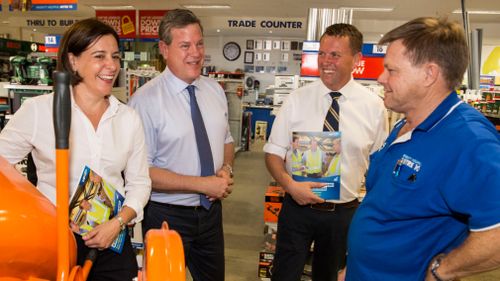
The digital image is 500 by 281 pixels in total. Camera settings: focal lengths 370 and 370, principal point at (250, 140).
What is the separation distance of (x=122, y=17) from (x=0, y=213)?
12020mm


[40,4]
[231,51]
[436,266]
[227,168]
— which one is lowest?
[436,266]

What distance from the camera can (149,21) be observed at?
437 inches

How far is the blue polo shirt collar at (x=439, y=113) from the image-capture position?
4.04 ft

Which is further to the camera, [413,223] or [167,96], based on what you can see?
[167,96]

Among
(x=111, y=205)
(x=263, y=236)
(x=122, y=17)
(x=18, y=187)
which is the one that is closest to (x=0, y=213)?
(x=18, y=187)

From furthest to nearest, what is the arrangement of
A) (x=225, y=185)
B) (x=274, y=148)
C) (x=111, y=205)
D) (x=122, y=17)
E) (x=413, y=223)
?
(x=122, y=17) < (x=274, y=148) < (x=225, y=185) < (x=111, y=205) < (x=413, y=223)

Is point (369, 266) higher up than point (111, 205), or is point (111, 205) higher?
point (111, 205)

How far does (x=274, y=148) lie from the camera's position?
2.21 meters

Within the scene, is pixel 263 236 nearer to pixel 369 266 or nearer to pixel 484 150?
pixel 369 266

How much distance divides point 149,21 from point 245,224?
830 centimetres

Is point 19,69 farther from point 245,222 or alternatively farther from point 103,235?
point 245,222

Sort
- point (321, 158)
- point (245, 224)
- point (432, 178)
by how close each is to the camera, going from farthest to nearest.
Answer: point (245, 224)
point (321, 158)
point (432, 178)

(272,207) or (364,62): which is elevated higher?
(364,62)

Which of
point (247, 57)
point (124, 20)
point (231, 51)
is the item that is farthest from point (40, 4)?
point (247, 57)
